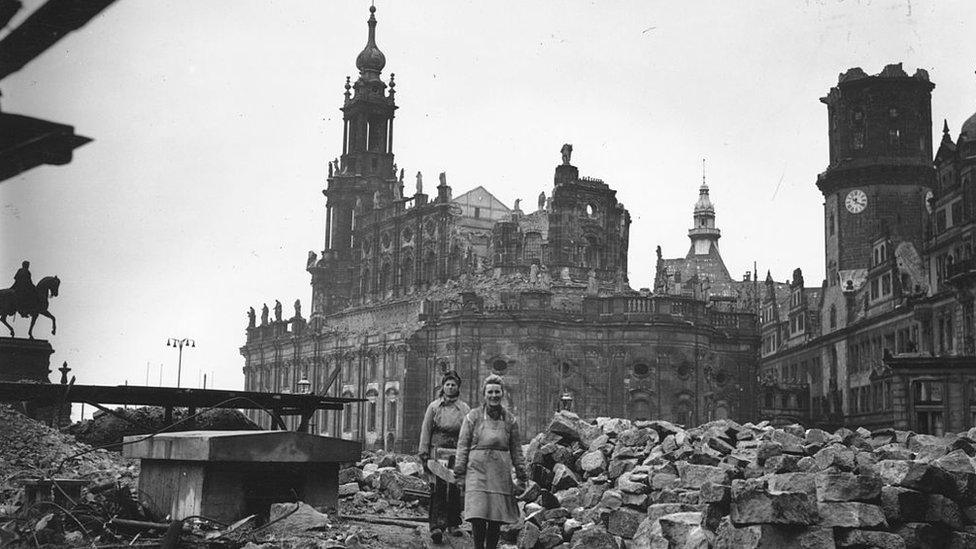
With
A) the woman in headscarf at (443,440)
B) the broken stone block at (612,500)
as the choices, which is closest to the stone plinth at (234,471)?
the woman in headscarf at (443,440)

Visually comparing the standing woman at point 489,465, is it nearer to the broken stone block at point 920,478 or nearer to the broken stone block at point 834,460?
the broken stone block at point 834,460

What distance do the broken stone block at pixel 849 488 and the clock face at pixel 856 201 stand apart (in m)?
64.2

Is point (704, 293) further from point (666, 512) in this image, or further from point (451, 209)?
point (666, 512)

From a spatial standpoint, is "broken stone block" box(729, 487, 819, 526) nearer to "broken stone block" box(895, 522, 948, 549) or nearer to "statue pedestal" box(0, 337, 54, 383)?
"broken stone block" box(895, 522, 948, 549)

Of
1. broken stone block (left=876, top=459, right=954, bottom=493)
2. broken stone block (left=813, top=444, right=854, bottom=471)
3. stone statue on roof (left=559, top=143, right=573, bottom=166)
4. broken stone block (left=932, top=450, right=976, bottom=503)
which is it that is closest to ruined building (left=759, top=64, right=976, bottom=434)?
stone statue on roof (left=559, top=143, right=573, bottom=166)

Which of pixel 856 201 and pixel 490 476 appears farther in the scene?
pixel 856 201

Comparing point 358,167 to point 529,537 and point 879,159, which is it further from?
point 529,537

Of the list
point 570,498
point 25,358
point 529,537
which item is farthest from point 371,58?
point 529,537

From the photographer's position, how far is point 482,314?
2119 inches

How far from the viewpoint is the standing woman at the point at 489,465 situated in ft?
33.8

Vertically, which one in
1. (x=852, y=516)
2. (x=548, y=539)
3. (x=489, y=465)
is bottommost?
(x=548, y=539)

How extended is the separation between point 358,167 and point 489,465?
65920mm

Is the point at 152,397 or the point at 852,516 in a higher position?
the point at 152,397

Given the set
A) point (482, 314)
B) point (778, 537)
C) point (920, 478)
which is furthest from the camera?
point (482, 314)
